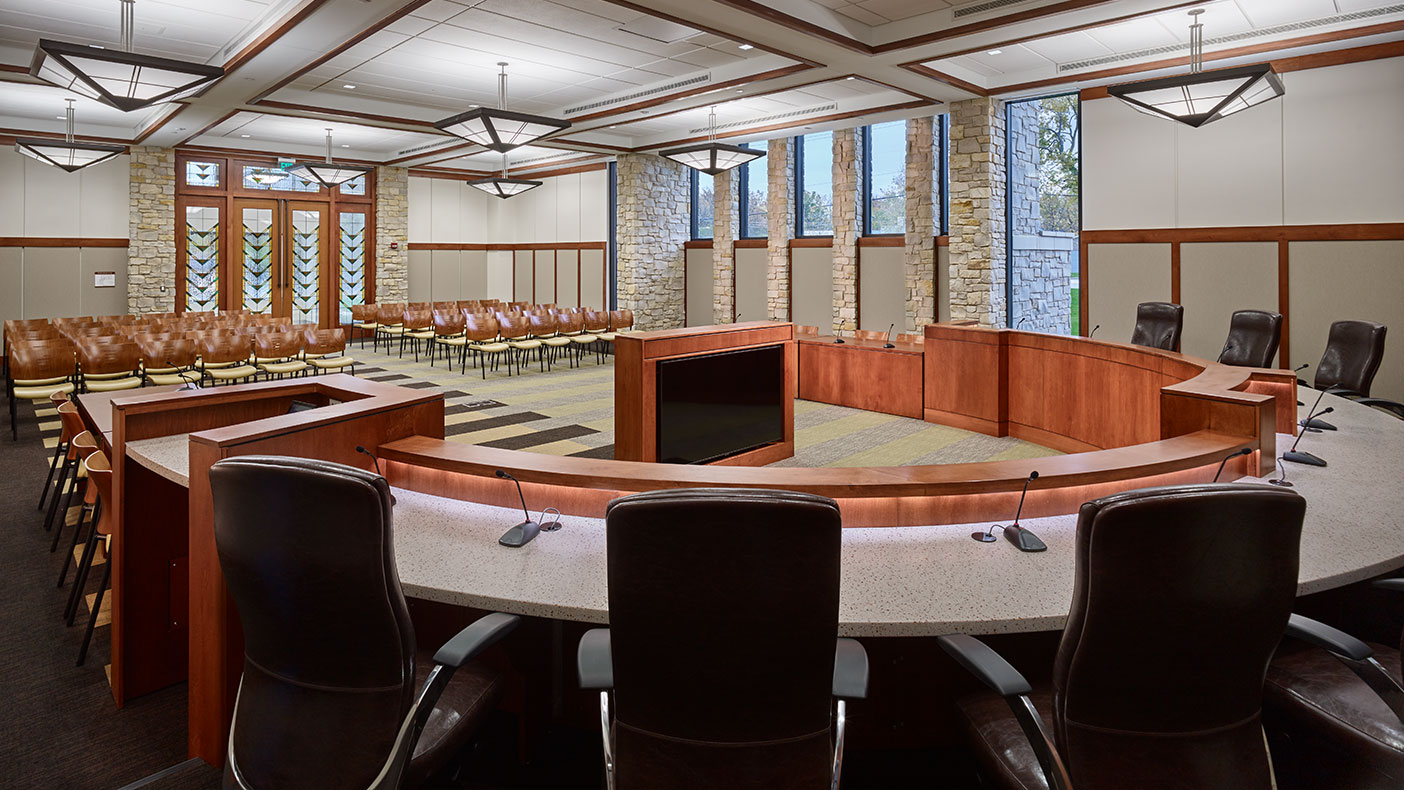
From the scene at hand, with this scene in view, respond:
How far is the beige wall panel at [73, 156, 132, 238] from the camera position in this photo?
13.0m

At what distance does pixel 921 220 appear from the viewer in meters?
10.9

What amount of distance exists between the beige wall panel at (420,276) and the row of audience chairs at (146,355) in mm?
6419

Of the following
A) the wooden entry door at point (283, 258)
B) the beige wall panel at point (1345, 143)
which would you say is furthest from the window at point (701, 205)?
the beige wall panel at point (1345, 143)

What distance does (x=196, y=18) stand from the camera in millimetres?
7336

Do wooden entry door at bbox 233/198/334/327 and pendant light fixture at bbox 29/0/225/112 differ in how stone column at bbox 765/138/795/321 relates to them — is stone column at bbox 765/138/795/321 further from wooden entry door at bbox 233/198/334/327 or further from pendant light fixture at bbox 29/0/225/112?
wooden entry door at bbox 233/198/334/327

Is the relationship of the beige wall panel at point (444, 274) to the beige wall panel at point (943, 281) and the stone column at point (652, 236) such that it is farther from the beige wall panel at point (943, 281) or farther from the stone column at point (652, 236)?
the beige wall panel at point (943, 281)

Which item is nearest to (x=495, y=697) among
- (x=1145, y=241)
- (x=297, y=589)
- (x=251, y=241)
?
(x=297, y=589)

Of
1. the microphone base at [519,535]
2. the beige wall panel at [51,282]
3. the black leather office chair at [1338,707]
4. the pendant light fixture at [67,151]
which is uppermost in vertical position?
the pendant light fixture at [67,151]

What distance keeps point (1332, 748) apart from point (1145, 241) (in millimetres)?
8051

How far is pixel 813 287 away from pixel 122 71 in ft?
30.1

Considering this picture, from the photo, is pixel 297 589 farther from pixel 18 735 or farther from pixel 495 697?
pixel 18 735

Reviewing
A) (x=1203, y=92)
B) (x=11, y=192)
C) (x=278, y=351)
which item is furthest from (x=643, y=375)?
(x=11, y=192)

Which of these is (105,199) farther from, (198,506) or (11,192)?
(198,506)

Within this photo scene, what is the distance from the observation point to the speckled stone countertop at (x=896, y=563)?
201 centimetres
